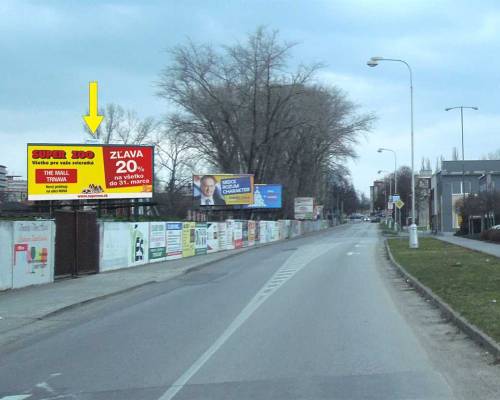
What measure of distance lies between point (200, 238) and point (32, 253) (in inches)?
712

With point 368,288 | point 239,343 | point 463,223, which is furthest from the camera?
point 463,223

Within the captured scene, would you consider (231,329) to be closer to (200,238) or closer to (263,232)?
(200,238)

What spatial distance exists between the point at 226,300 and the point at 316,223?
9430 cm

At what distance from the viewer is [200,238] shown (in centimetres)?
3562

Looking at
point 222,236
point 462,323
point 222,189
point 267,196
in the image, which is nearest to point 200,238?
point 222,236

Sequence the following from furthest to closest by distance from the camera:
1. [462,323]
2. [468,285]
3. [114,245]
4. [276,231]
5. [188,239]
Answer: [276,231], [188,239], [114,245], [468,285], [462,323]

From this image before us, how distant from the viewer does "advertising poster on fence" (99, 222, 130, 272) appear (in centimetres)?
2264

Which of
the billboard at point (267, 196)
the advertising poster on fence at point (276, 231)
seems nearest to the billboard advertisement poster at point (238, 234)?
the advertising poster on fence at point (276, 231)

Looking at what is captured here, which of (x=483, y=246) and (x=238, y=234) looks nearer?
(x=483, y=246)

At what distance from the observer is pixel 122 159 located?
2770cm

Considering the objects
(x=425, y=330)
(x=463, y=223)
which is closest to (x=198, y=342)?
(x=425, y=330)

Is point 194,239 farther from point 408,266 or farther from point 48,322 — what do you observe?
point 48,322

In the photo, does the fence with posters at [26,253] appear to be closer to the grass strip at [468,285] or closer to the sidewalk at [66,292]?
the sidewalk at [66,292]
